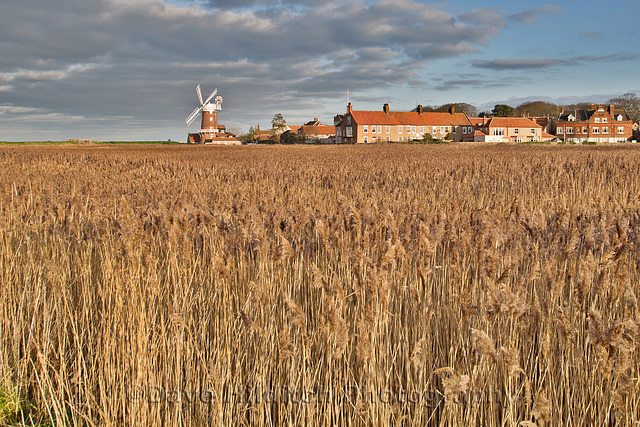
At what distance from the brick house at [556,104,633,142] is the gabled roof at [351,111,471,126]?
76.8ft

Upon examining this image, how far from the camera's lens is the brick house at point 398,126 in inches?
3553

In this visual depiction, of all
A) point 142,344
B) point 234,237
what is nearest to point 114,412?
point 142,344

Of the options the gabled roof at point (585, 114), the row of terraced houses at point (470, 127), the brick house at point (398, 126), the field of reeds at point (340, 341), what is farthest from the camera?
the gabled roof at point (585, 114)

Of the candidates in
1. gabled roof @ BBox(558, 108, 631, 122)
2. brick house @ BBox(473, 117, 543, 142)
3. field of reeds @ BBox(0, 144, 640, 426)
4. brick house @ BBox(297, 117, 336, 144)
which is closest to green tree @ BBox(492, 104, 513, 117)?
gabled roof @ BBox(558, 108, 631, 122)

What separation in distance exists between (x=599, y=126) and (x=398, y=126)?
45.7 meters

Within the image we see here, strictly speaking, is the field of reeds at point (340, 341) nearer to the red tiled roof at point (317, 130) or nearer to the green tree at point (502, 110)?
the red tiled roof at point (317, 130)

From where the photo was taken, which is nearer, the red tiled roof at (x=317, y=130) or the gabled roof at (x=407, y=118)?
the gabled roof at (x=407, y=118)

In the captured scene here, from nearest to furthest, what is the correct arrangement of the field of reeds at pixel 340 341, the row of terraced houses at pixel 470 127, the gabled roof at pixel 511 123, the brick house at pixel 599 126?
the field of reeds at pixel 340 341, the row of terraced houses at pixel 470 127, the gabled roof at pixel 511 123, the brick house at pixel 599 126

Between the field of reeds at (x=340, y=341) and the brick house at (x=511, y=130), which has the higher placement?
the brick house at (x=511, y=130)

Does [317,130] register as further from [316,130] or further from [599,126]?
[599,126]

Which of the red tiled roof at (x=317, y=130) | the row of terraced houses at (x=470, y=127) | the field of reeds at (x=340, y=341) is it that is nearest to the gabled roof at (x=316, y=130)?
the red tiled roof at (x=317, y=130)

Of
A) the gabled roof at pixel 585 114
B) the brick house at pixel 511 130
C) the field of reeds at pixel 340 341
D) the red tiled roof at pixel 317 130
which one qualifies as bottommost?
the field of reeds at pixel 340 341

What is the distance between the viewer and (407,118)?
93500 millimetres

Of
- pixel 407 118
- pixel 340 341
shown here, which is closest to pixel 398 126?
pixel 407 118
